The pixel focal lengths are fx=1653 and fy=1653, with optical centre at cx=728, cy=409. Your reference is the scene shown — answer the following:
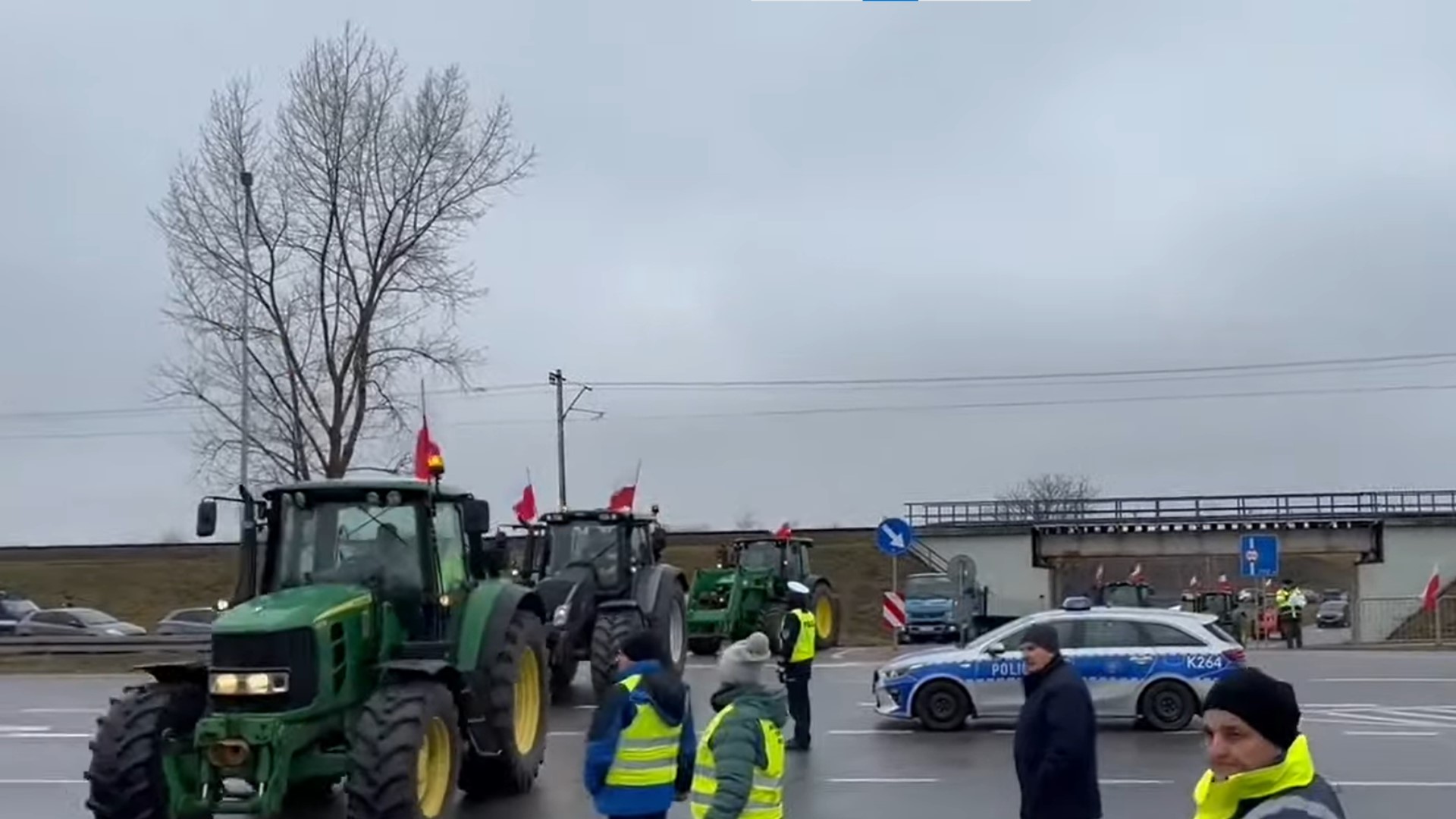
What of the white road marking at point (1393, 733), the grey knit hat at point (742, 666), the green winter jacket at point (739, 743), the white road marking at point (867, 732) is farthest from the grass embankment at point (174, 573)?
the green winter jacket at point (739, 743)

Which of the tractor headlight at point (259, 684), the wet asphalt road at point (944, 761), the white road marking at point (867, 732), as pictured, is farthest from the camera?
the white road marking at point (867, 732)

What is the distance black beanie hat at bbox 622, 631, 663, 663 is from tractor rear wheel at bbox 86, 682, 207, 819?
15.6ft

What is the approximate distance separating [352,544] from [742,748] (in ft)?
21.6

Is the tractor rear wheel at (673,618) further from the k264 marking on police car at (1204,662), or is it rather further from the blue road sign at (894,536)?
the blue road sign at (894,536)

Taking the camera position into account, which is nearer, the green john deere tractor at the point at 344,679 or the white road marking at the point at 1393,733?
the green john deere tractor at the point at 344,679

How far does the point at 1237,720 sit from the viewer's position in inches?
151

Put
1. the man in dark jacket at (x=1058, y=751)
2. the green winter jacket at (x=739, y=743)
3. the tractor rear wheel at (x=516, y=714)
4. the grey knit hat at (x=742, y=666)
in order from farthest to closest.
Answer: the tractor rear wheel at (x=516, y=714), the man in dark jacket at (x=1058, y=751), the grey knit hat at (x=742, y=666), the green winter jacket at (x=739, y=743)

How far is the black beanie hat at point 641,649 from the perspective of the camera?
8039 millimetres

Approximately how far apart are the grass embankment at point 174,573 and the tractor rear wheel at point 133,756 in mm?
41086

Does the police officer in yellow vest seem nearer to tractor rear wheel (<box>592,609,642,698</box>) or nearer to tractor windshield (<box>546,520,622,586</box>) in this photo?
tractor rear wheel (<box>592,609,642,698</box>)

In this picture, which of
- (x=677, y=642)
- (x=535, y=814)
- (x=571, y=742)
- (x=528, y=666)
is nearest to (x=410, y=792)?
(x=535, y=814)

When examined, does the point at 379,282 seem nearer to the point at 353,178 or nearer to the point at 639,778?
the point at 353,178

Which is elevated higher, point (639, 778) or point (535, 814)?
point (639, 778)

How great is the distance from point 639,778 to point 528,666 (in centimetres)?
644
